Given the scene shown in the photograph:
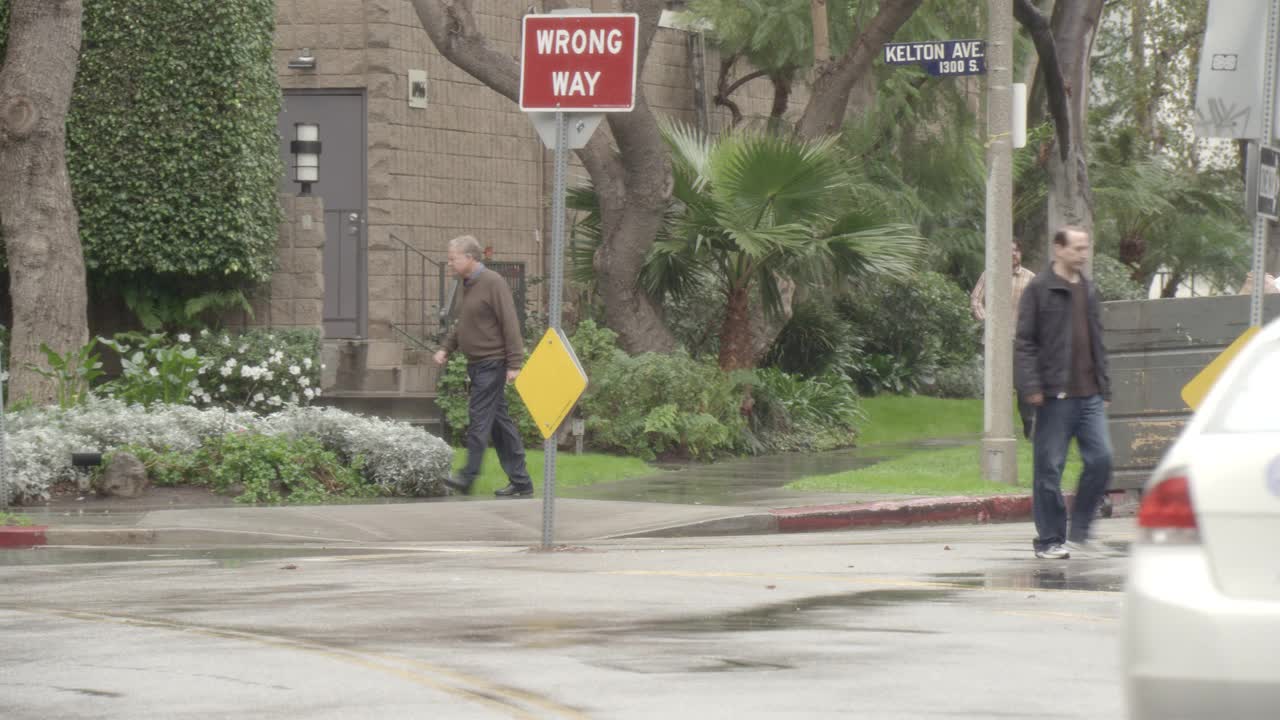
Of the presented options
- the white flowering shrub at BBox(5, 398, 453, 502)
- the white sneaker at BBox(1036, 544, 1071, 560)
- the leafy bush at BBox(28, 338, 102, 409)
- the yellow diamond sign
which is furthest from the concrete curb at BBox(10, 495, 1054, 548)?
the leafy bush at BBox(28, 338, 102, 409)

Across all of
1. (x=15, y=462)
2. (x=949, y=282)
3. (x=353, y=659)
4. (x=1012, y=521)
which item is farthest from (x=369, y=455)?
(x=949, y=282)

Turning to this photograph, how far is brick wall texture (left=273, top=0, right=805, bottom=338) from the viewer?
23.6m

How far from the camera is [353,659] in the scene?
7223mm

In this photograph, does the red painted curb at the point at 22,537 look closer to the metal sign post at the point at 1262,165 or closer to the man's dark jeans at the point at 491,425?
the man's dark jeans at the point at 491,425

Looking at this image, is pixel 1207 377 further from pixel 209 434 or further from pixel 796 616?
pixel 209 434

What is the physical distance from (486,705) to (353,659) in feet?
3.68

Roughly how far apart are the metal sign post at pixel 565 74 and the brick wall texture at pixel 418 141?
457 inches

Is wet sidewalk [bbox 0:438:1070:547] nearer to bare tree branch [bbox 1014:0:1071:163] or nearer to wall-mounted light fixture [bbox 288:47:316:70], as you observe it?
bare tree branch [bbox 1014:0:1071:163]

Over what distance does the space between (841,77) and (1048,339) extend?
10.3 m

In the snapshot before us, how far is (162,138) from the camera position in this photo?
19125 mm

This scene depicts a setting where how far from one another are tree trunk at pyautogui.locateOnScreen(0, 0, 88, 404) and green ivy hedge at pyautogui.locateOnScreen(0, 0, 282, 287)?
73.6 inches

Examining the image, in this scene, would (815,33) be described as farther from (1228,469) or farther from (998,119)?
(1228,469)

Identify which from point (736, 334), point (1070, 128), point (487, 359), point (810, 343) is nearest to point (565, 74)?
point (487, 359)

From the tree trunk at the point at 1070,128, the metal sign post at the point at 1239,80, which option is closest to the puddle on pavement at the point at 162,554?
the metal sign post at the point at 1239,80
